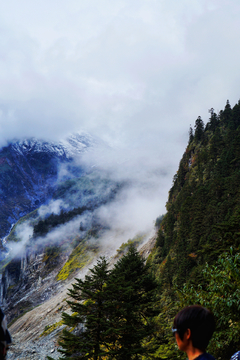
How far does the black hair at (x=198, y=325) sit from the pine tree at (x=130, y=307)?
14.3 metres

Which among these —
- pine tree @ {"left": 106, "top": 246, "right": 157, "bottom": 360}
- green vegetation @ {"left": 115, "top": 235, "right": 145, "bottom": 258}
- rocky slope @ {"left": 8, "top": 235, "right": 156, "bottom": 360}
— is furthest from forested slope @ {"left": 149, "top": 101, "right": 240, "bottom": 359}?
green vegetation @ {"left": 115, "top": 235, "right": 145, "bottom": 258}

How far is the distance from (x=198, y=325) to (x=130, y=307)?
16708mm

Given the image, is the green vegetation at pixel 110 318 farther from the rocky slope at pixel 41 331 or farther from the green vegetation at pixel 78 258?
the green vegetation at pixel 78 258

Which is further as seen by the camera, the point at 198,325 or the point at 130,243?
the point at 130,243

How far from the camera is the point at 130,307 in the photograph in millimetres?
17984

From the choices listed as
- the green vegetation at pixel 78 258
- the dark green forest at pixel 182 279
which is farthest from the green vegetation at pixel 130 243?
the dark green forest at pixel 182 279

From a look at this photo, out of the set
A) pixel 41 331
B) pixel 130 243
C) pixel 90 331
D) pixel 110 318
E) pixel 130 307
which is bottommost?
pixel 130 307

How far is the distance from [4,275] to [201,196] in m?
148

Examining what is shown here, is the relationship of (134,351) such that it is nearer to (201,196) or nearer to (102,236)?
(201,196)

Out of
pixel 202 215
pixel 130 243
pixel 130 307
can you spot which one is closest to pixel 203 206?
pixel 202 215

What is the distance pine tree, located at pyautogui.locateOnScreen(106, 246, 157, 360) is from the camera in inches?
651

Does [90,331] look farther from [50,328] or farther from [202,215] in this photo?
[50,328]

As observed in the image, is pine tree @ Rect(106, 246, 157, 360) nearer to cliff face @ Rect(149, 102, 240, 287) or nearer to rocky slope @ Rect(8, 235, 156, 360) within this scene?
cliff face @ Rect(149, 102, 240, 287)

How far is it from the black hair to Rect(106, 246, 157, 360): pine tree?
1435cm
